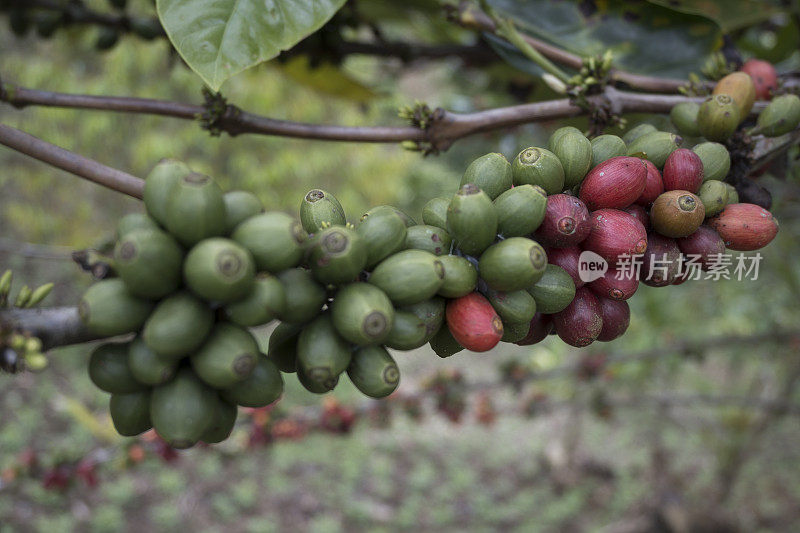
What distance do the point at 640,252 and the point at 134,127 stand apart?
962cm

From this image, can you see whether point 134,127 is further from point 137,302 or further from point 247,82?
point 137,302

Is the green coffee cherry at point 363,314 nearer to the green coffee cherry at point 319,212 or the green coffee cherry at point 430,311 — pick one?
the green coffee cherry at point 430,311

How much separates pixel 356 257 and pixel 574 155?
466 mm

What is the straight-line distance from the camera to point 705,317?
535 cm

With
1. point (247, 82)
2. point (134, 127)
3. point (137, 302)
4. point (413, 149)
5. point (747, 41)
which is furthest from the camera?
point (134, 127)

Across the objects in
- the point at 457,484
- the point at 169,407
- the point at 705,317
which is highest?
the point at 705,317

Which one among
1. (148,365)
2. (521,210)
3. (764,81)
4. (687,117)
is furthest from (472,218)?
(764,81)

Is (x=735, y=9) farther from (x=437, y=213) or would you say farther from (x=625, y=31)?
(x=437, y=213)

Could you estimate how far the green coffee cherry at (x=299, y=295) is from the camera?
85cm

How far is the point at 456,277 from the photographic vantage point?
916 mm

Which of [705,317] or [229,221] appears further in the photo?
[705,317]

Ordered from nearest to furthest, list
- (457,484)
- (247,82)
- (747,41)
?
(747,41) → (457,484) → (247,82)

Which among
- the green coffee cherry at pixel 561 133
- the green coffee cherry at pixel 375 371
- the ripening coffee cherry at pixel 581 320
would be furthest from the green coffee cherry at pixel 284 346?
the green coffee cherry at pixel 561 133

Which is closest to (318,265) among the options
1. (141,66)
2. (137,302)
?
(137,302)
